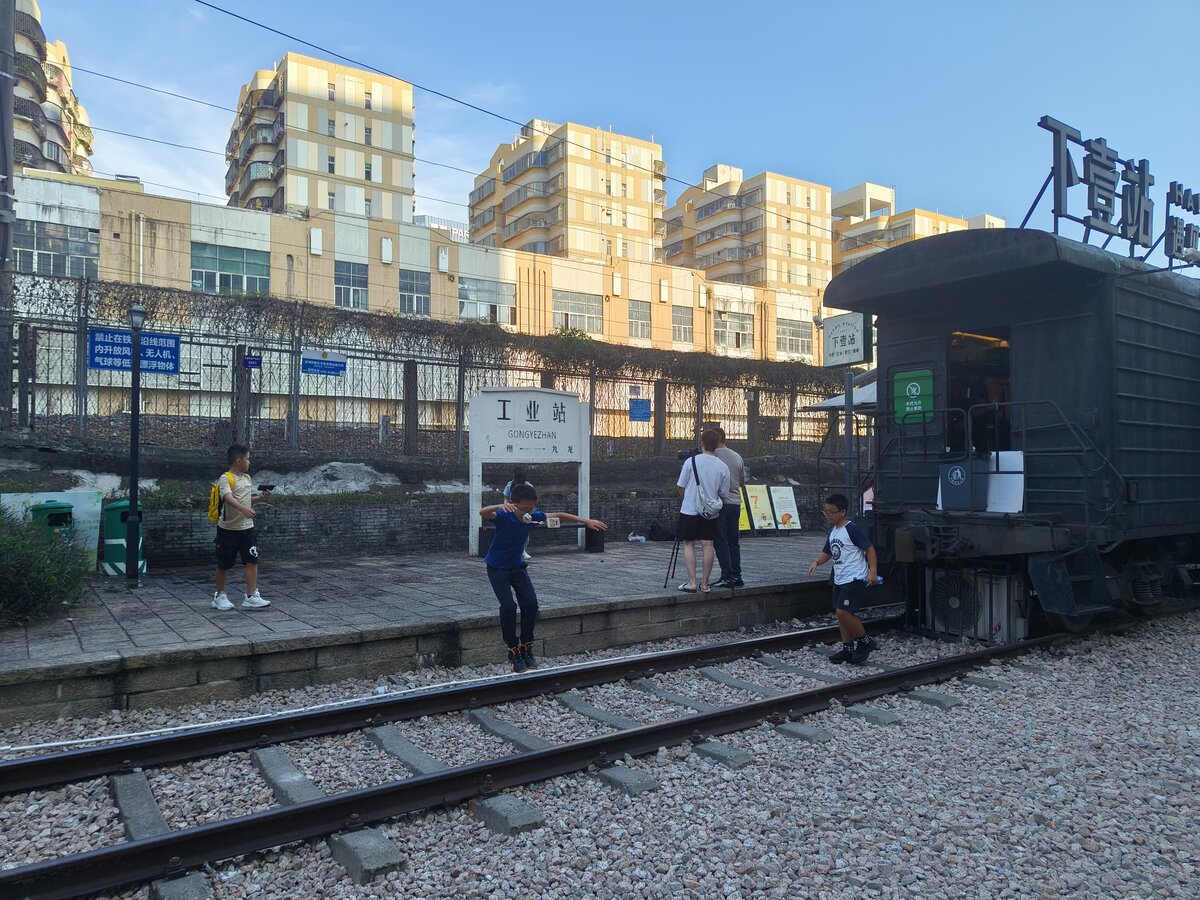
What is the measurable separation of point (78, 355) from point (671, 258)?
68448 millimetres

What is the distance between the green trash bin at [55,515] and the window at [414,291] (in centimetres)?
3324

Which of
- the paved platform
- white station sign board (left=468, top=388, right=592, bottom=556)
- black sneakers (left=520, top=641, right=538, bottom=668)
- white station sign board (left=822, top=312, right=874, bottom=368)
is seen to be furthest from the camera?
white station sign board (left=468, top=388, right=592, bottom=556)

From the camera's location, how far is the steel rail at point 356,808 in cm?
337

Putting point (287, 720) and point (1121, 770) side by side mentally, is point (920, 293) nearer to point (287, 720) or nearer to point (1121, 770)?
point (1121, 770)

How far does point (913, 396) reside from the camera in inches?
355

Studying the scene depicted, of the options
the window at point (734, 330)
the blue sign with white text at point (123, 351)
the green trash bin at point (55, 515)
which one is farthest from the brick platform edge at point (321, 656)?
the window at point (734, 330)

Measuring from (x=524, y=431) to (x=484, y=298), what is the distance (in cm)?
3300

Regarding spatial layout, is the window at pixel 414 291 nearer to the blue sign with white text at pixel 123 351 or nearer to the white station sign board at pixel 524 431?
the white station sign board at pixel 524 431

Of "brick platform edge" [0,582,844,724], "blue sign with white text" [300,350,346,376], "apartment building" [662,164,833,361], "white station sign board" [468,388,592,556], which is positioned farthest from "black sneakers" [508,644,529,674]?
"apartment building" [662,164,833,361]

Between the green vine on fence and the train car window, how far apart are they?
773 cm

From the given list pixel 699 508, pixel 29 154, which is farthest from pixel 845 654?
pixel 29 154

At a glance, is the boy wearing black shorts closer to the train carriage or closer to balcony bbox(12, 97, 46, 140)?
the train carriage

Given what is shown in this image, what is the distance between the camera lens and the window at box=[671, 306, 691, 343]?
49.8m

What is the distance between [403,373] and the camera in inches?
535
